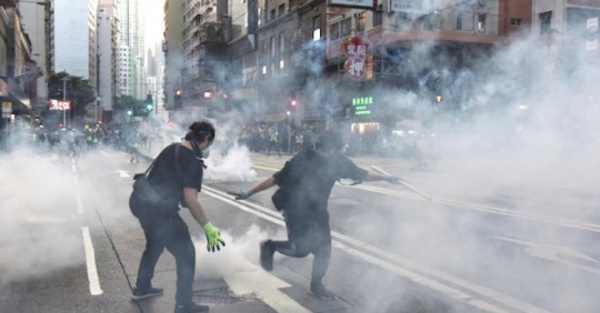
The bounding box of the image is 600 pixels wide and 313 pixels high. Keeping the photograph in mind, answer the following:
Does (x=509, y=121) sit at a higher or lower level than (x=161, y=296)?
higher

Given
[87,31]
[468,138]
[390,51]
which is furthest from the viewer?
[87,31]

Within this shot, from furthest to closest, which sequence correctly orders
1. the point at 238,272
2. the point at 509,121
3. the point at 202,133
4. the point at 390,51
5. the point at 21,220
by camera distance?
1. the point at 390,51
2. the point at 509,121
3. the point at 21,220
4. the point at 238,272
5. the point at 202,133

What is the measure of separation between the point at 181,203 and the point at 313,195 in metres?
1.11

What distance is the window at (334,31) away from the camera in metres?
30.6

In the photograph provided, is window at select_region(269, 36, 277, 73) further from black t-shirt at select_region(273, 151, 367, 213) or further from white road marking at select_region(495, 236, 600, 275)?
black t-shirt at select_region(273, 151, 367, 213)

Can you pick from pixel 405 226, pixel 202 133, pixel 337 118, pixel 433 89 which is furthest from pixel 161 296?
pixel 337 118

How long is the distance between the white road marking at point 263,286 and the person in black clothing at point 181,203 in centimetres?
61

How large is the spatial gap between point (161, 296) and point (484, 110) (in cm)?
983

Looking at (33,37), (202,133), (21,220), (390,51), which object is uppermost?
(33,37)

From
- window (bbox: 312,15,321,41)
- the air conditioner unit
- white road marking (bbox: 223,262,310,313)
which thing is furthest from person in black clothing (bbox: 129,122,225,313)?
the air conditioner unit

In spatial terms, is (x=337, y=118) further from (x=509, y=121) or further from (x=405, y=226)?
(x=405, y=226)

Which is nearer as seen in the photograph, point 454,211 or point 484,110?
point 454,211

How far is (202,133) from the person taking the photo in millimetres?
3902

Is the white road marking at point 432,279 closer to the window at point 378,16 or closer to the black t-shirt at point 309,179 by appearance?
the black t-shirt at point 309,179
